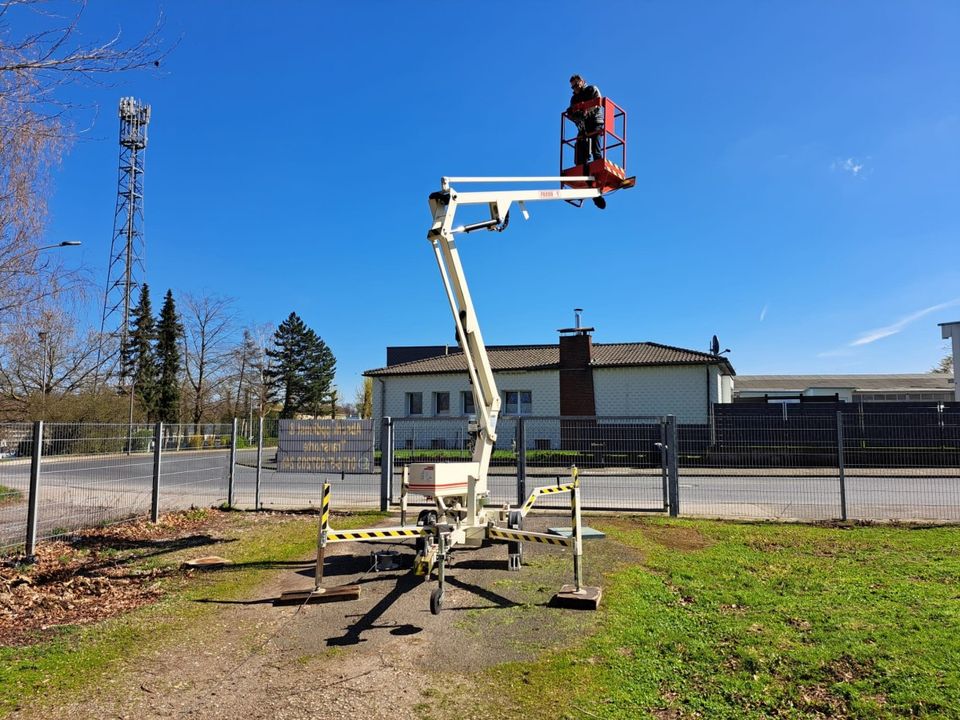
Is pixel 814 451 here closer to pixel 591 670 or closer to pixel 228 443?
pixel 591 670

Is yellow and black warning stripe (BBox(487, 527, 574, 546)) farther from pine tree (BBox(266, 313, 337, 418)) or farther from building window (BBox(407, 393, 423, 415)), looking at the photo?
pine tree (BBox(266, 313, 337, 418))

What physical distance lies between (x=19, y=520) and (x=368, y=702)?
7.69 metres

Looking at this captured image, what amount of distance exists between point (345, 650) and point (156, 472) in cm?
780

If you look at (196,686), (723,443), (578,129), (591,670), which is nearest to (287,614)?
(196,686)

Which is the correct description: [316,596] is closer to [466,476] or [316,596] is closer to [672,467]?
[466,476]

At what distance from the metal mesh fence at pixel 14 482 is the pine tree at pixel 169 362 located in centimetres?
4463

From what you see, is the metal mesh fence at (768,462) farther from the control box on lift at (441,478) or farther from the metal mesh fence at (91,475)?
the metal mesh fence at (91,475)

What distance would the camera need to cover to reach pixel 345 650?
5.36 m

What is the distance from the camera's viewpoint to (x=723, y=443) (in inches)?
535

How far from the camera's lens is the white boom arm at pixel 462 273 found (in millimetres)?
8148

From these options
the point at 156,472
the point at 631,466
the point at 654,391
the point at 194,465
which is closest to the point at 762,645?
the point at 631,466

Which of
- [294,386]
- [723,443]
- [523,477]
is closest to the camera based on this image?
[523,477]

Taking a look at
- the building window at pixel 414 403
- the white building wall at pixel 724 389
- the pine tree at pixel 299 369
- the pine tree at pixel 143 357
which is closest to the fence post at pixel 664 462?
the white building wall at pixel 724 389

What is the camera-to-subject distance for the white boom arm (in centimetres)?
815
